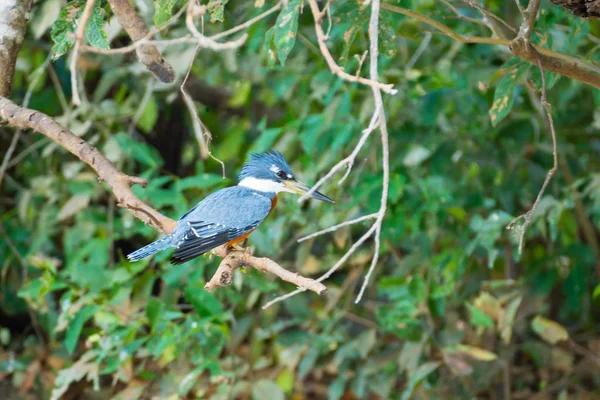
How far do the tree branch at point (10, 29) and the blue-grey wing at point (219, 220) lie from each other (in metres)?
0.77

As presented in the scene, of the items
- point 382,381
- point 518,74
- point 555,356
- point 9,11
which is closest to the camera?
point 9,11

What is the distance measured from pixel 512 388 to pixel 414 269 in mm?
1288

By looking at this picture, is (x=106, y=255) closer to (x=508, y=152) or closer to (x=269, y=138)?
(x=269, y=138)

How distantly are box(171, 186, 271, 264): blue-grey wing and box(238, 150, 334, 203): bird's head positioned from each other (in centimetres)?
13

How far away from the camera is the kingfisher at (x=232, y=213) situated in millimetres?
2805

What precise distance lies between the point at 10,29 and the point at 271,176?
4.12ft

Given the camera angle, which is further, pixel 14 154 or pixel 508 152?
pixel 14 154

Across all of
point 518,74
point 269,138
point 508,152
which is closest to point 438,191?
point 508,152

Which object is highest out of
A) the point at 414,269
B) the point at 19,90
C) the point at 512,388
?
the point at 19,90

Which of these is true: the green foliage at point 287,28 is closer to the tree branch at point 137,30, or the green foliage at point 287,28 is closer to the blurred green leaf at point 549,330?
the tree branch at point 137,30

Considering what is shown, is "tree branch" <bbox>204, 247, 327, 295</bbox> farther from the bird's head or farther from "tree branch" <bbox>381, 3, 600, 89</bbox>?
"tree branch" <bbox>381, 3, 600, 89</bbox>

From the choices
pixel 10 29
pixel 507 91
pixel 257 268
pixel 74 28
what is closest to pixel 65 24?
pixel 74 28

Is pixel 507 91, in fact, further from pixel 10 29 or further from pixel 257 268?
pixel 10 29

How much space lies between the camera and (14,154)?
5402 mm
